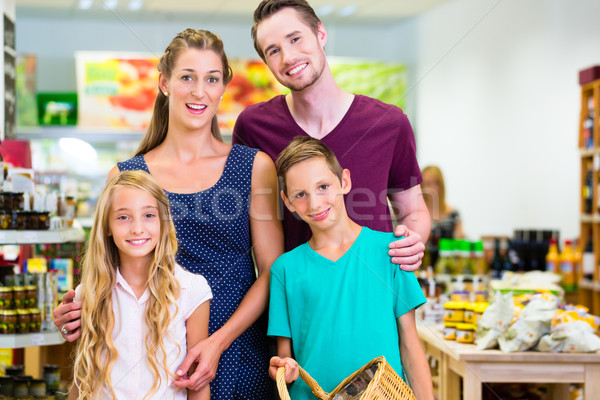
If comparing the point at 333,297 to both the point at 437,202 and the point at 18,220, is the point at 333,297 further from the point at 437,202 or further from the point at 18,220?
the point at 437,202

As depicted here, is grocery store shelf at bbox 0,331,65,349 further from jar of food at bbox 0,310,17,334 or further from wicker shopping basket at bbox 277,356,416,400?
wicker shopping basket at bbox 277,356,416,400

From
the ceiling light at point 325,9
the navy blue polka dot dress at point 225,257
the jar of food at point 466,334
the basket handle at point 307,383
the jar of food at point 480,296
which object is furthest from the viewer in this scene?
the ceiling light at point 325,9

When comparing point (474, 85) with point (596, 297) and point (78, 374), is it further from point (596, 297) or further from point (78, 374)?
point (78, 374)

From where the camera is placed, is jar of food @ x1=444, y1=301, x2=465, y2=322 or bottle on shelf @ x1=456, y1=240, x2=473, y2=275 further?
bottle on shelf @ x1=456, y1=240, x2=473, y2=275

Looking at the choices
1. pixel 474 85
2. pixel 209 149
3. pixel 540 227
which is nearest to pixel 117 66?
pixel 474 85

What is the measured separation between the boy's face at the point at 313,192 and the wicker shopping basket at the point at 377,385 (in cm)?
46

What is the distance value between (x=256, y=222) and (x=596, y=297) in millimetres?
4353

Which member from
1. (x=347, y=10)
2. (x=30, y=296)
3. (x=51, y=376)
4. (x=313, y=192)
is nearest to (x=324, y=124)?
(x=313, y=192)

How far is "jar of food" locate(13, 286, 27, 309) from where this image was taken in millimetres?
2895

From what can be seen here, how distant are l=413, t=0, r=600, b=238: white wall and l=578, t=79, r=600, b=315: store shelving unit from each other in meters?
0.49

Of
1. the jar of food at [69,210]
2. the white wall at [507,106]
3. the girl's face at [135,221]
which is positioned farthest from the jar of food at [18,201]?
the white wall at [507,106]

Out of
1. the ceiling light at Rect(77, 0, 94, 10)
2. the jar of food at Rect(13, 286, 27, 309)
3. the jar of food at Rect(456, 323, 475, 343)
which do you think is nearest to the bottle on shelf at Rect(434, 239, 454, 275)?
the jar of food at Rect(456, 323, 475, 343)

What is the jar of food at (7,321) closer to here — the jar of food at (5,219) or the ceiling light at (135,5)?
the jar of food at (5,219)

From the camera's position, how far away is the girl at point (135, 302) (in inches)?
75.6
